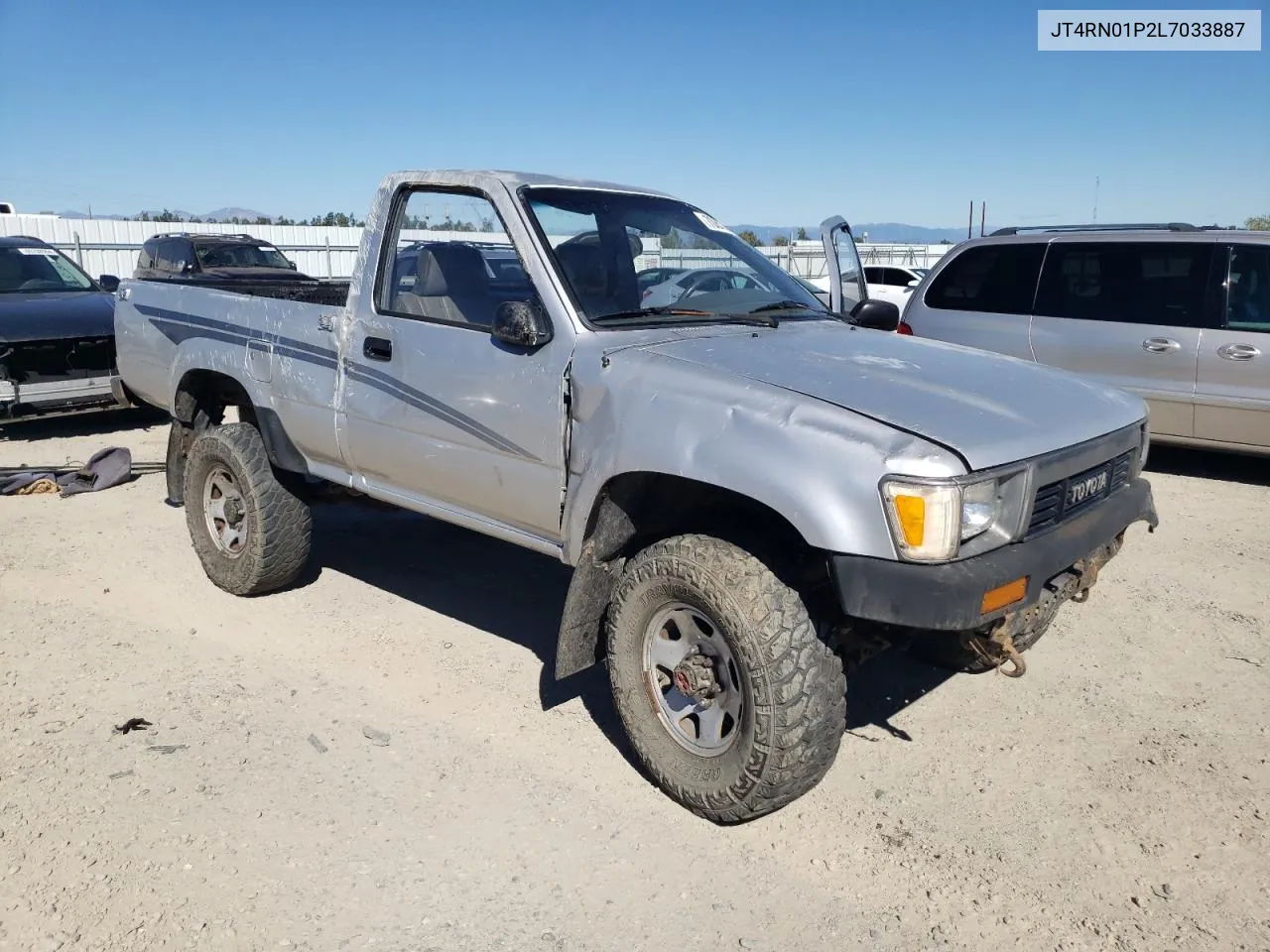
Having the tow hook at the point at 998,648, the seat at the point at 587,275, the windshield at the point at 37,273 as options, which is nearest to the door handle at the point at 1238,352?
the tow hook at the point at 998,648

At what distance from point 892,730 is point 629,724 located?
1102 mm

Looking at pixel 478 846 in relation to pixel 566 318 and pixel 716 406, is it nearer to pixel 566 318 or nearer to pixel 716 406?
pixel 716 406

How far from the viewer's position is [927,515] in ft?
9.10

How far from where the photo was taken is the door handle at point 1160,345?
7.52 metres

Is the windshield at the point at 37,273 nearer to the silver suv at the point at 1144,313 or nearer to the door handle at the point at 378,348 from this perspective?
the door handle at the point at 378,348

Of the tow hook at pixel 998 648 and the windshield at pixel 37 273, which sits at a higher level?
the windshield at pixel 37 273

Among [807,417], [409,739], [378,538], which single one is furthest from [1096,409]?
[378,538]

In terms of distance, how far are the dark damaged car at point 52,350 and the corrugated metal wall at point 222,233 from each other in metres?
7.34

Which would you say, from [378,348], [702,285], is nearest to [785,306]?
[702,285]

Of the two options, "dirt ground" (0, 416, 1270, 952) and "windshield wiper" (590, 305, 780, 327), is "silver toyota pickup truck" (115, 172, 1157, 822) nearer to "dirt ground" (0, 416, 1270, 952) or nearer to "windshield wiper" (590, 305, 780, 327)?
"windshield wiper" (590, 305, 780, 327)

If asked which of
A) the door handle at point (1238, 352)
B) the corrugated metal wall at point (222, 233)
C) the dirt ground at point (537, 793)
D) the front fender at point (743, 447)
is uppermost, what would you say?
the corrugated metal wall at point (222, 233)

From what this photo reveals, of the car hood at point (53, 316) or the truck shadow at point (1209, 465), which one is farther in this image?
the car hood at point (53, 316)

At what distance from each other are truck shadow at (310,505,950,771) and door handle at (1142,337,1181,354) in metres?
4.31

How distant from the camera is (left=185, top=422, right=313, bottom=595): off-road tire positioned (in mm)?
5000
